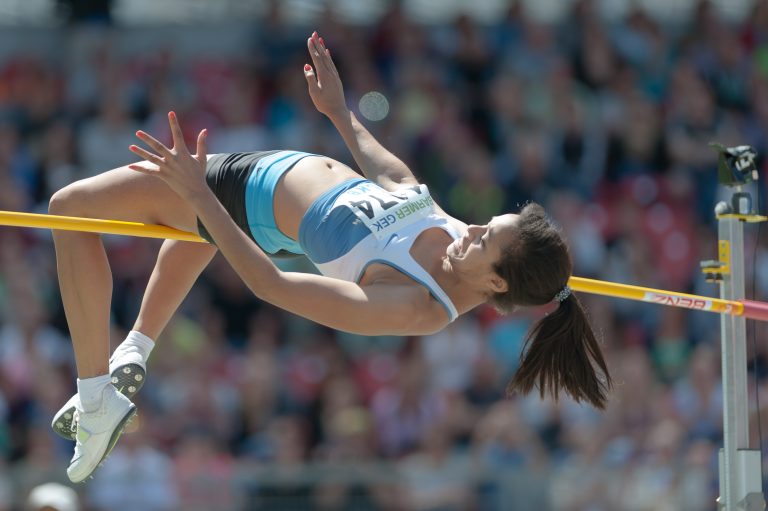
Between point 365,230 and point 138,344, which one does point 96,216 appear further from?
point 365,230

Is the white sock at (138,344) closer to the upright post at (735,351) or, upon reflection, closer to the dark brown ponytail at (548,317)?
the dark brown ponytail at (548,317)

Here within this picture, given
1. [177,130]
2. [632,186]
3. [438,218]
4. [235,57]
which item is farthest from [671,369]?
[177,130]

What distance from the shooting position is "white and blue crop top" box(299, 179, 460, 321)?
14.7 feet

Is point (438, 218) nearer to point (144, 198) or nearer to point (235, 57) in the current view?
point (144, 198)

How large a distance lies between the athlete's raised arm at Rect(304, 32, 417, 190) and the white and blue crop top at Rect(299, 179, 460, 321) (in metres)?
0.28

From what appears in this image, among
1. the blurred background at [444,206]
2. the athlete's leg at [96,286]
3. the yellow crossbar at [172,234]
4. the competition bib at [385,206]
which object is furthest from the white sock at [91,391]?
the blurred background at [444,206]

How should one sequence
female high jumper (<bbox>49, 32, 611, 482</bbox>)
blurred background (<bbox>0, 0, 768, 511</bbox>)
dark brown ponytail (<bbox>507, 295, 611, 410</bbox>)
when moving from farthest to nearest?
blurred background (<bbox>0, 0, 768, 511</bbox>), dark brown ponytail (<bbox>507, 295, 611, 410</bbox>), female high jumper (<bbox>49, 32, 611, 482</bbox>)

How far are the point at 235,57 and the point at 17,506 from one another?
3814 millimetres

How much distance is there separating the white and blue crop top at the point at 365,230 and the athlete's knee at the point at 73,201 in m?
0.81

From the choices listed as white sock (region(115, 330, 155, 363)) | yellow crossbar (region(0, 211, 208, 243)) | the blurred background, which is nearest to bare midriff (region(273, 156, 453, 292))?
yellow crossbar (region(0, 211, 208, 243))

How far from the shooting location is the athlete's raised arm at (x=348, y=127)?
4973 mm

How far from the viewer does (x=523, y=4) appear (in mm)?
10266

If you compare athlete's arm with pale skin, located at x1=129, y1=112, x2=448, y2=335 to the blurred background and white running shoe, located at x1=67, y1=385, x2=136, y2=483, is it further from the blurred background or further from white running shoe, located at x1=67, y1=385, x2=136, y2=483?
the blurred background

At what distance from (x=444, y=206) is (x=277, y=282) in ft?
16.2
